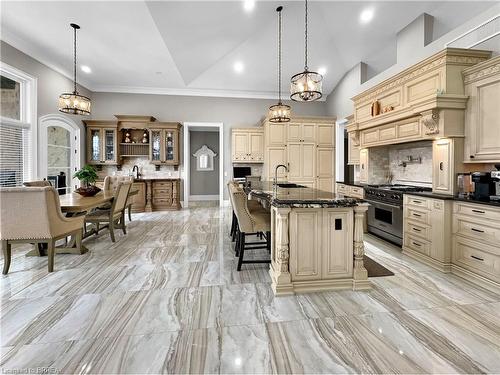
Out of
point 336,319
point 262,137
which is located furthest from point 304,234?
point 262,137

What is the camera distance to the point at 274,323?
1901 millimetres

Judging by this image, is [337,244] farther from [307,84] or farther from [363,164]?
[363,164]

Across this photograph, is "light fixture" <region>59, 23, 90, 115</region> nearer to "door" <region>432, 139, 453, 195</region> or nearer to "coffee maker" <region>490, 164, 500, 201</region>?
"door" <region>432, 139, 453, 195</region>

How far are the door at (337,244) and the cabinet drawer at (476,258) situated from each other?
1.36m

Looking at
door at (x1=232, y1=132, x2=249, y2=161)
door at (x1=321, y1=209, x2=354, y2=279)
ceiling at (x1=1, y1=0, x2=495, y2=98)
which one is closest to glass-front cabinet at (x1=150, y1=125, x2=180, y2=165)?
ceiling at (x1=1, y1=0, x2=495, y2=98)

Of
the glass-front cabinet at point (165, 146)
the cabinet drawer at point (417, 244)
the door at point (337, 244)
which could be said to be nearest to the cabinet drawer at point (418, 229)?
the cabinet drawer at point (417, 244)

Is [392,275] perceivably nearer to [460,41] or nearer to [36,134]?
→ [460,41]

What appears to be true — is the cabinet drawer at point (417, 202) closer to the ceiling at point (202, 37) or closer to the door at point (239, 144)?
the ceiling at point (202, 37)

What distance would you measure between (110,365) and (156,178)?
625 centimetres

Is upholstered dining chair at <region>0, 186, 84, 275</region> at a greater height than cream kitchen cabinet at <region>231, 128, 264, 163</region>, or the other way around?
cream kitchen cabinet at <region>231, 128, 264, 163</region>

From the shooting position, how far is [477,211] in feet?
8.40

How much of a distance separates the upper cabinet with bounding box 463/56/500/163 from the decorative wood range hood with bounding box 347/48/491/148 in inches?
3.4

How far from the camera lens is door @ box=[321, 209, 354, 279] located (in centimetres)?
238

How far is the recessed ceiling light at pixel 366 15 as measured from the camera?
Answer: 452 centimetres
